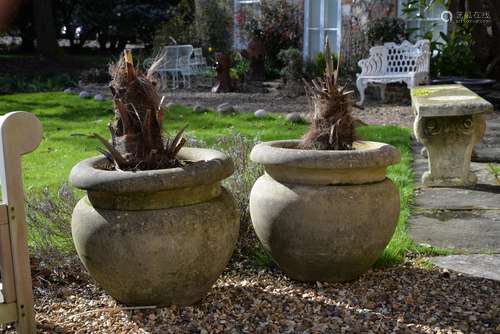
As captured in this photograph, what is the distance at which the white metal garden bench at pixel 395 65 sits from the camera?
32.8ft

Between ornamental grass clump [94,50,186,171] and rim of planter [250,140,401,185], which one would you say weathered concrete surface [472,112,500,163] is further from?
ornamental grass clump [94,50,186,171]

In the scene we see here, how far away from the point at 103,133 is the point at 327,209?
5.42 meters

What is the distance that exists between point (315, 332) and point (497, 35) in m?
9.63

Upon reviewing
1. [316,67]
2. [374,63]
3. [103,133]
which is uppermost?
[374,63]

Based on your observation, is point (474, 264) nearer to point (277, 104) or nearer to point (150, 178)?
point (150, 178)

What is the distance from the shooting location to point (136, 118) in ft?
9.47

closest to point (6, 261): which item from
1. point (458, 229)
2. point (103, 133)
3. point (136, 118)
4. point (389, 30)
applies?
point (136, 118)

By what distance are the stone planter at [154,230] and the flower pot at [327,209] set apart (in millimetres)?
380

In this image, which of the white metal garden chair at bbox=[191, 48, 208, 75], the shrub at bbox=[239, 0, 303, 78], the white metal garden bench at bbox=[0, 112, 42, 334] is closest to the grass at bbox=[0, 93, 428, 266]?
the white metal garden bench at bbox=[0, 112, 42, 334]

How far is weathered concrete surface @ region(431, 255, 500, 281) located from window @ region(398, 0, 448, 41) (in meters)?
8.60

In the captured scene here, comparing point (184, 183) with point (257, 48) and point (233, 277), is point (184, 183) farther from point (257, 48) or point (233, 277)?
point (257, 48)

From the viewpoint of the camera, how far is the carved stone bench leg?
5.38 meters

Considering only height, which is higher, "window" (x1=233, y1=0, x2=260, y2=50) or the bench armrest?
"window" (x1=233, y1=0, x2=260, y2=50)

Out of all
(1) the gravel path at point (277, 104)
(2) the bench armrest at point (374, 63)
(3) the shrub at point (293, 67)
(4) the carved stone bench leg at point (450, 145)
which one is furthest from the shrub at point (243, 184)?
(3) the shrub at point (293, 67)
